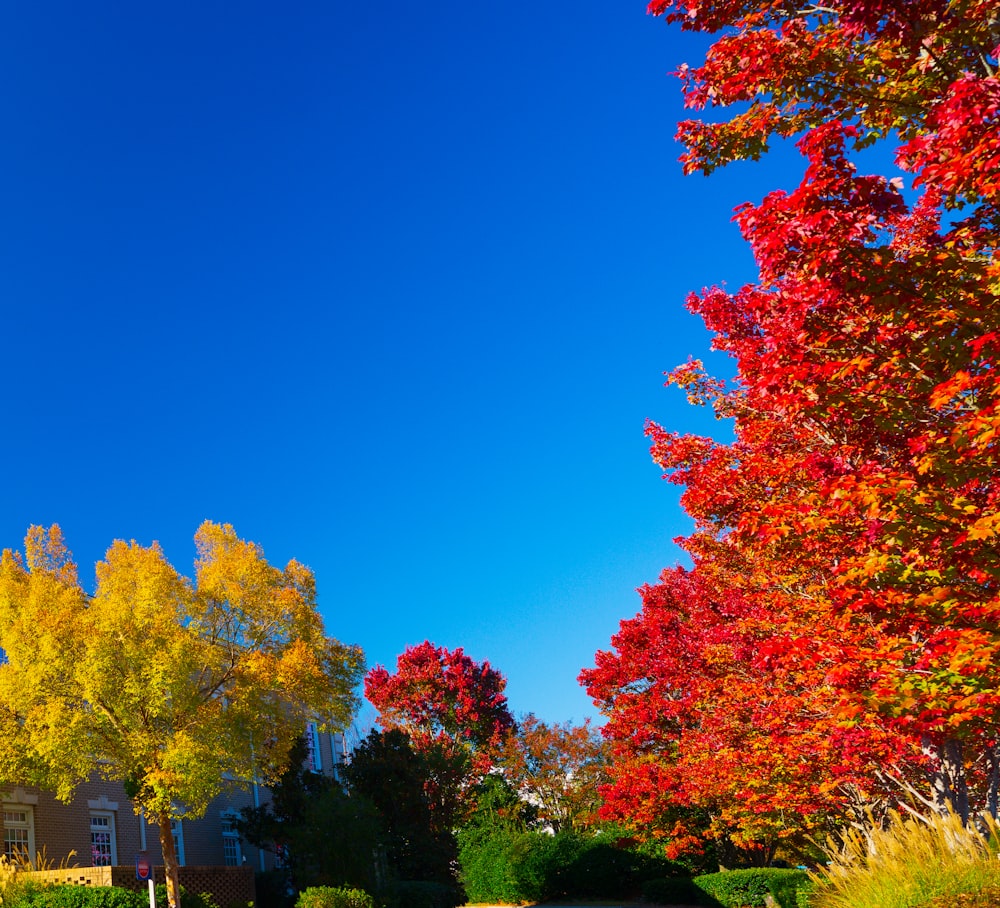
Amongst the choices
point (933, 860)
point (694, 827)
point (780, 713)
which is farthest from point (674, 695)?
point (933, 860)

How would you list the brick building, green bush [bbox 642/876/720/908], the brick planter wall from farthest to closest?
green bush [bbox 642/876/720/908] < the brick building < the brick planter wall

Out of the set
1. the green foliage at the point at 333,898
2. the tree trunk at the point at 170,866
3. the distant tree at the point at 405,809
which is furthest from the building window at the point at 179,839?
the green foliage at the point at 333,898

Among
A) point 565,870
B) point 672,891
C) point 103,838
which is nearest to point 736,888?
point 672,891

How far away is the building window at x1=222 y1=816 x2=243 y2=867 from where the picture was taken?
32.4 metres

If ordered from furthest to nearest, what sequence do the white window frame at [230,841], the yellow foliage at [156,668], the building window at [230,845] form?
the building window at [230,845] → the white window frame at [230,841] → the yellow foliage at [156,668]

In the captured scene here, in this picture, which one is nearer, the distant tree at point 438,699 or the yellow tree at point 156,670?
the yellow tree at point 156,670

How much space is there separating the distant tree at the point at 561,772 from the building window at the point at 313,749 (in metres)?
8.28

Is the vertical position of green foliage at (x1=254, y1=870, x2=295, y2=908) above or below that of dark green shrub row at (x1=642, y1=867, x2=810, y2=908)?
above

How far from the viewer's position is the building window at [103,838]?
26359mm

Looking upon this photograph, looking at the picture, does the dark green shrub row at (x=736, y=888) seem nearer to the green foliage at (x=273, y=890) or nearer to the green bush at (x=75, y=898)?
the green foliage at (x=273, y=890)

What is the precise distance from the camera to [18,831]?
2398 centimetres

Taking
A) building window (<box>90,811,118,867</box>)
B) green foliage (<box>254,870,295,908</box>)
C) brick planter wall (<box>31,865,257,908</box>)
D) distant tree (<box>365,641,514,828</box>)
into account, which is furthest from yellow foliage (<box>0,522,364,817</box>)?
distant tree (<box>365,641,514,828</box>)

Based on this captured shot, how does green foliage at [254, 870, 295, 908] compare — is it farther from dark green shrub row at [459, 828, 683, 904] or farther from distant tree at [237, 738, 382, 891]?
dark green shrub row at [459, 828, 683, 904]

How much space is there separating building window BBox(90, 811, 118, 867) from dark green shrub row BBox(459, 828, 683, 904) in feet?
43.9
